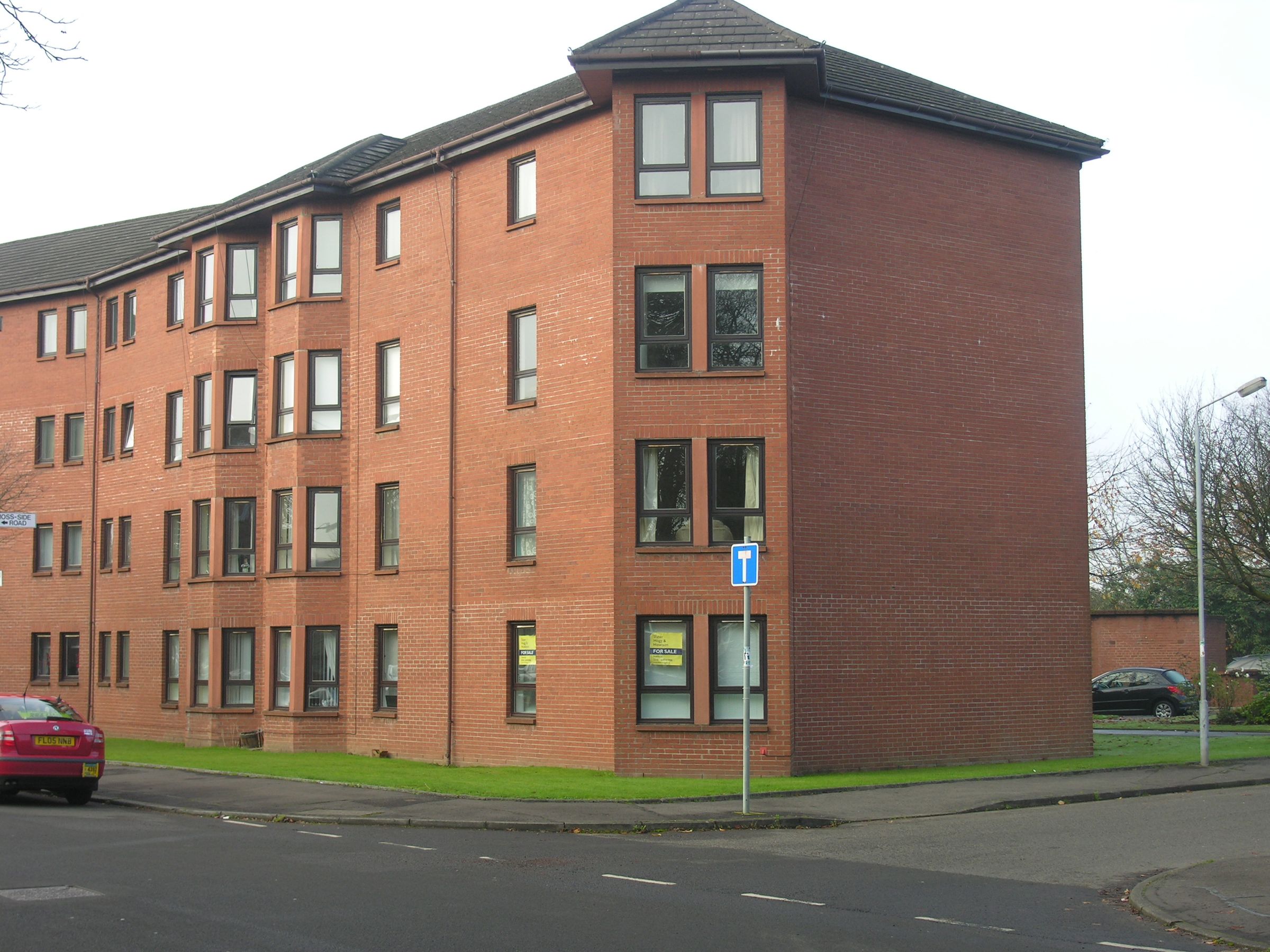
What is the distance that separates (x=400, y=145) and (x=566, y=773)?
52.9ft

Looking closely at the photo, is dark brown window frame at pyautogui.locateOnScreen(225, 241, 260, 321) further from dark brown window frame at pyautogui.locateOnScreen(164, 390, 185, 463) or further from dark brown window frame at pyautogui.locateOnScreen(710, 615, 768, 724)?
dark brown window frame at pyautogui.locateOnScreen(710, 615, 768, 724)

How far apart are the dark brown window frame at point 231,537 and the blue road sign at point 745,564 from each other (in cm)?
1622

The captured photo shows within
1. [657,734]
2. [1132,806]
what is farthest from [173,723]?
[1132,806]

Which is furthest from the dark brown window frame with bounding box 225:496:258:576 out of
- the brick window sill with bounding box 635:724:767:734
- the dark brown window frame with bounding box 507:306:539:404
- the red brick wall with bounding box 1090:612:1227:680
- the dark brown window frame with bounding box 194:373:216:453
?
the red brick wall with bounding box 1090:612:1227:680

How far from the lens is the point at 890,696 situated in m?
23.4

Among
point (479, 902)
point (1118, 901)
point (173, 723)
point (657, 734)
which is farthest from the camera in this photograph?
point (173, 723)

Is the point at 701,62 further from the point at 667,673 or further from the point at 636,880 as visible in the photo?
the point at 636,880

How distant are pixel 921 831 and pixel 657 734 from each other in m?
7.06

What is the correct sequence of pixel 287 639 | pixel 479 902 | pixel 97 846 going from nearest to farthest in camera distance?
1. pixel 479 902
2. pixel 97 846
3. pixel 287 639

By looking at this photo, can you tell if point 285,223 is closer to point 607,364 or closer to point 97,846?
point 607,364

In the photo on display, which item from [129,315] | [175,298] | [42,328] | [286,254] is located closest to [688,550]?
[286,254]

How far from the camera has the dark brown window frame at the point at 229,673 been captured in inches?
1203

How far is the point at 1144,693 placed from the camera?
40.7 m

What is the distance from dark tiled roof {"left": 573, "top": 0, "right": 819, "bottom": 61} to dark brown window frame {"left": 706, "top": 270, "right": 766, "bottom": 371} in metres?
3.49
